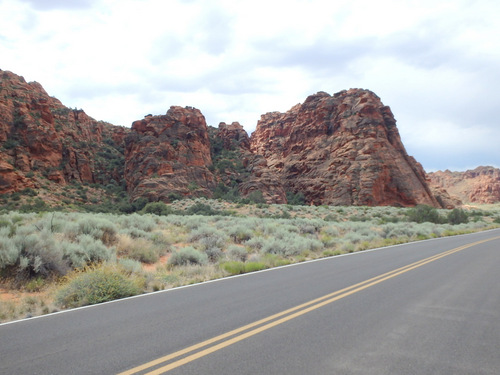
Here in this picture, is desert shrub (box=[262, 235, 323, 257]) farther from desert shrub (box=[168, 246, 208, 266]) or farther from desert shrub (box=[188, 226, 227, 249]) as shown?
desert shrub (box=[168, 246, 208, 266])

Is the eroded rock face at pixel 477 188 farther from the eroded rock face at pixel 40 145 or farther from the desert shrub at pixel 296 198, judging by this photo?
the eroded rock face at pixel 40 145

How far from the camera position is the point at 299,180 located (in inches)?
3241

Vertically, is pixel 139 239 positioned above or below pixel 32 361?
above

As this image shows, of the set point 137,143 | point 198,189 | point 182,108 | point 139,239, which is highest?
point 182,108

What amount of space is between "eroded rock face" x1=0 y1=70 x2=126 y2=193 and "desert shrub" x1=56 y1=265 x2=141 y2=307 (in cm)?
4672

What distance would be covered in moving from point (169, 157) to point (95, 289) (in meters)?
57.0

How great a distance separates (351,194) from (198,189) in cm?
3104

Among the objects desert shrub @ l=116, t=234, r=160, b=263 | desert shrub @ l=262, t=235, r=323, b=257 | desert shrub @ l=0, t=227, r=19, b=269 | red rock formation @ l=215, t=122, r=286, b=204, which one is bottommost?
desert shrub @ l=262, t=235, r=323, b=257

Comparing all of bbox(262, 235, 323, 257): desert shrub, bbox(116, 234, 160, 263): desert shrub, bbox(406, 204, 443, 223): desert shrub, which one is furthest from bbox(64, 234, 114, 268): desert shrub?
bbox(406, 204, 443, 223): desert shrub

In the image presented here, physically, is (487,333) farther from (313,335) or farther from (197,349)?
(197,349)

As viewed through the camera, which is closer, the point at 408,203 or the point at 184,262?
the point at 184,262

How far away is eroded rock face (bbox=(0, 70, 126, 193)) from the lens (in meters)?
52.5

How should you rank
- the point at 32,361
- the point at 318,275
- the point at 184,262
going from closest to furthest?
the point at 32,361 < the point at 318,275 < the point at 184,262

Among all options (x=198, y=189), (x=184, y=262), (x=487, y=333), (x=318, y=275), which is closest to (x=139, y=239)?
(x=184, y=262)
